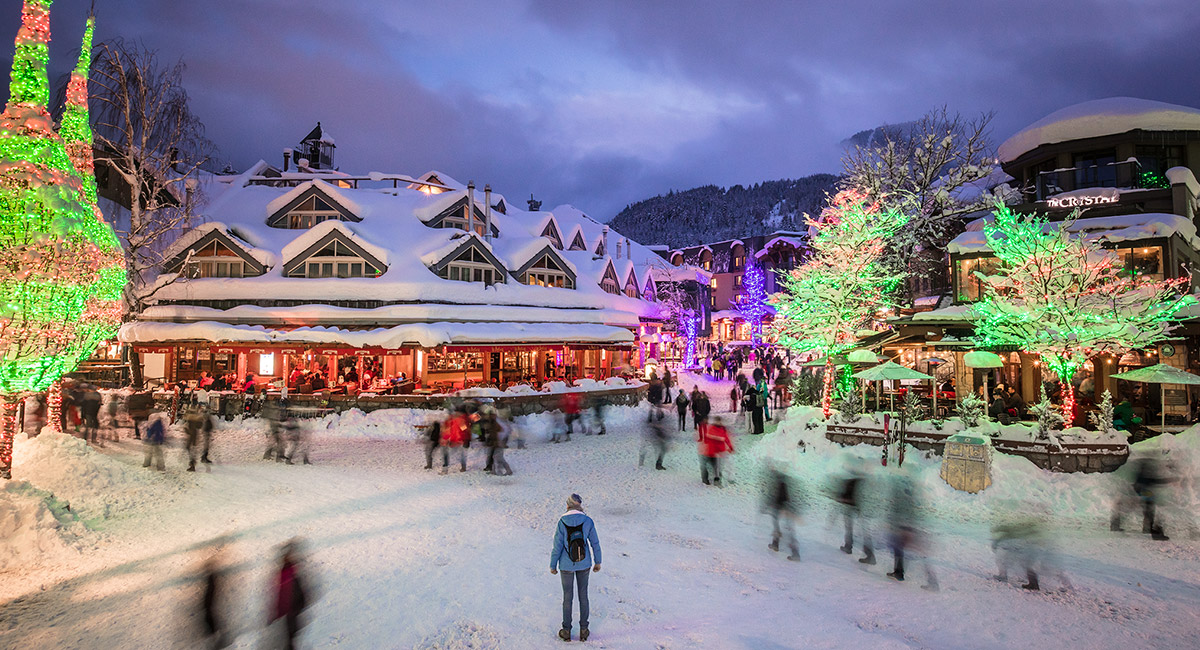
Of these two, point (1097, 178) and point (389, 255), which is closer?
point (1097, 178)

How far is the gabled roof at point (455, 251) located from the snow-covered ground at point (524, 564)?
18.2 meters

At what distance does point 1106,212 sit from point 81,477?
32346mm

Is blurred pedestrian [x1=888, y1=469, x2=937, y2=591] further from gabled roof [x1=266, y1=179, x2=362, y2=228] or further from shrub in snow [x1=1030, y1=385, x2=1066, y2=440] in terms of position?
gabled roof [x1=266, y1=179, x2=362, y2=228]

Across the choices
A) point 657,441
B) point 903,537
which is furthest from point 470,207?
point 903,537

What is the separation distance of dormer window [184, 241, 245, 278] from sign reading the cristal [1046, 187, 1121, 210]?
38056 mm

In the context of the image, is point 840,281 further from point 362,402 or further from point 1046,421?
point 362,402

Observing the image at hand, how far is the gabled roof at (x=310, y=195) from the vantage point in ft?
111

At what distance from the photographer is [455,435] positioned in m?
14.3

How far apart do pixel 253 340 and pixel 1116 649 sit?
28818mm

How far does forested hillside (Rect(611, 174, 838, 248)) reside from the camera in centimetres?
11506

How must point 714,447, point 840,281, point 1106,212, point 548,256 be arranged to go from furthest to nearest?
1. point 548,256
2. point 1106,212
3. point 840,281
4. point 714,447

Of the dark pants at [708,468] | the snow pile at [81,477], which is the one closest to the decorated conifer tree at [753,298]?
the dark pants at [708,468]

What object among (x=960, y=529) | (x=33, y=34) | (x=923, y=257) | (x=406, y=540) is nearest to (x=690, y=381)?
(x=923, y=257)

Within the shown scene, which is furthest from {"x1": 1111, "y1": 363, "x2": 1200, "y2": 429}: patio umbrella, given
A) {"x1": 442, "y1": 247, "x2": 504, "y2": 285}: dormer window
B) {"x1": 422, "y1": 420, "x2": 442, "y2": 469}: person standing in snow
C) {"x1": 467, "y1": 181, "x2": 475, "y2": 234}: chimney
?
{"x1": 467, "y1": 181, "x2": 475, "y2": 234}: chimney
